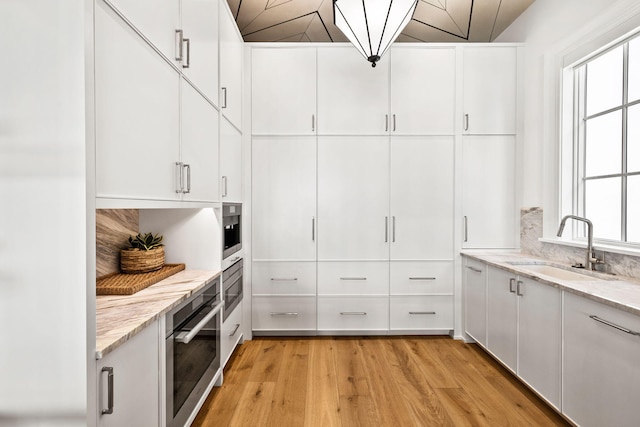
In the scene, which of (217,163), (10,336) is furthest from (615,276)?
(10,336)

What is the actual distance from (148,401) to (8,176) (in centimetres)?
88

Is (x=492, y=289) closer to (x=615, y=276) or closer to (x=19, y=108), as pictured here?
(x=615, y=276)

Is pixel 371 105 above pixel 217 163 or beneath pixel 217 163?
above

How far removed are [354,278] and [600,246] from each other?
1773mm

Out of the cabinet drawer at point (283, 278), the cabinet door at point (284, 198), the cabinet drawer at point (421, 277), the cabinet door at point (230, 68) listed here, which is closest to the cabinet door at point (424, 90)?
the cabinet door at point (284, 198)

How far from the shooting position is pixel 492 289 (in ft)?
8.76

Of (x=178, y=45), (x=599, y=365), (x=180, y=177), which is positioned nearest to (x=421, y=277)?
(x=599, y=365)

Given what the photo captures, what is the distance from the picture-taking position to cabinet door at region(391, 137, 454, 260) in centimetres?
320

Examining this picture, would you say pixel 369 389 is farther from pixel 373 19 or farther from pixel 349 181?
pixel 373 19

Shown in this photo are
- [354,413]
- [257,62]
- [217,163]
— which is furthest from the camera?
[257,62]

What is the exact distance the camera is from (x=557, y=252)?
272 cm

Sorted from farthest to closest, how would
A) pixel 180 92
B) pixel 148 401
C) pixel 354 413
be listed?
pixel 354 413 → pixel 180 92 → pixel 148 401

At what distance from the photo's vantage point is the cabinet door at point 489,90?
318 cm

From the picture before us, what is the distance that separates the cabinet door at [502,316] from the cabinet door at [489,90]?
4.31 feet
